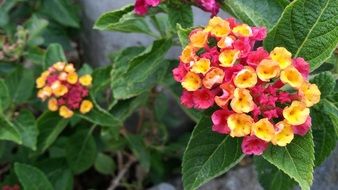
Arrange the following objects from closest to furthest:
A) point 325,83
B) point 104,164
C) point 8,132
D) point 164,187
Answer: point 325,83 → point 8,132 → point 164,187 → point 104,164

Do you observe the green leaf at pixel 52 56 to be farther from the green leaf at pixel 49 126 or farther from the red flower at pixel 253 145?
the red flower at pixel 253 145

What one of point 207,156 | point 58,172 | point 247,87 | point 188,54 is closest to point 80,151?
point 58,172

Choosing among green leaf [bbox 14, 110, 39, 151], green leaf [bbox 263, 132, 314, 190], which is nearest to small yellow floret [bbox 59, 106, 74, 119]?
green leaf [bbox 14, 110, 39, 151]

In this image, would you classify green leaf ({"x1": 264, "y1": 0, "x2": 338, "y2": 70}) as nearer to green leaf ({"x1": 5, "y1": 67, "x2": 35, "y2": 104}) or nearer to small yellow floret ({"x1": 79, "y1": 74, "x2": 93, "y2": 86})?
small yellow floret ({"x1": 79, "y1": 74, "x2": 93, "y2": 86})

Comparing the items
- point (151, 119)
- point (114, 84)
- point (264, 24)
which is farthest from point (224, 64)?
point (151, 119)

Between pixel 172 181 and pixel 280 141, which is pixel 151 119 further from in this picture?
pixel 280 141

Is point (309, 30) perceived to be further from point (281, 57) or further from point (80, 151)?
point (80, 151)
